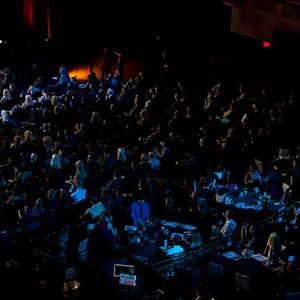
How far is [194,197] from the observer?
13.2m

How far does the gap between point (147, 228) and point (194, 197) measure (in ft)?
5.99

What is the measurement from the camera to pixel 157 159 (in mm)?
15047

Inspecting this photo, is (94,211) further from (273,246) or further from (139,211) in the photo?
(273,246)

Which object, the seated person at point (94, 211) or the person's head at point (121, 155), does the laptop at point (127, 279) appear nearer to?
the seated person at point (94, 211)

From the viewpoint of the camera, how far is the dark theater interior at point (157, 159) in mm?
9938

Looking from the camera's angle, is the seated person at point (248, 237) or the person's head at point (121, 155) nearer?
the seated person at point (248, 237)

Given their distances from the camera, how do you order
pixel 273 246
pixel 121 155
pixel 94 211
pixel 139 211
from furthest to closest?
pixel 121 155, pixel 139 211, pixel 94 211, pixel 273 246

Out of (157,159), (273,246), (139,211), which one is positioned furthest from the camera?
(157,159)

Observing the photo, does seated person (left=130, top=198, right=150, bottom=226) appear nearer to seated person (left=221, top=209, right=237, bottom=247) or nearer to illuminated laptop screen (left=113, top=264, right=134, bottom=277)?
seated person (left=221, top=209, right=237, bottom=247)

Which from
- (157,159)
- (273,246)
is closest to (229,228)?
(273,246)

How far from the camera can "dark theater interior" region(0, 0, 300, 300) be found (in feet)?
32.6

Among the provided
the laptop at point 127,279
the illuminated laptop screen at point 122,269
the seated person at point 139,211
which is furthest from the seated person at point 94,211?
the laptop at point 127,279

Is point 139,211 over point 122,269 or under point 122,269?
→ over

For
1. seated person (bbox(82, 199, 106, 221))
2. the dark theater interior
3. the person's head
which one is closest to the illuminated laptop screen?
the dark theater interior
